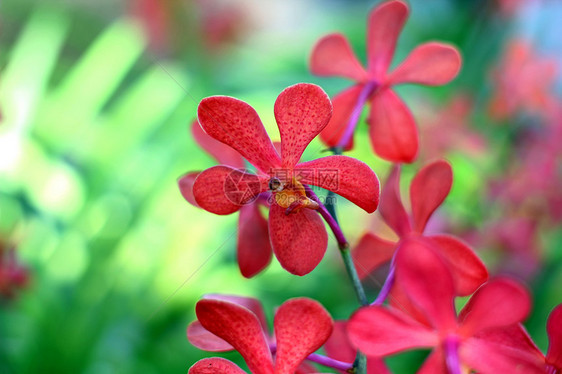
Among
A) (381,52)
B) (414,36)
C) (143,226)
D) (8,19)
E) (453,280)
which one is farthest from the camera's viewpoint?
(8,19)

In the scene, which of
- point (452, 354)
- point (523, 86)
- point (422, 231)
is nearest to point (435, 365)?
point (452, 354)

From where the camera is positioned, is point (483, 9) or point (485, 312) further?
point (483, 9)

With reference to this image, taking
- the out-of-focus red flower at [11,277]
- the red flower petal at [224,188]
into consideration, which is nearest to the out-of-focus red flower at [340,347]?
the red flower petal at [224,188]

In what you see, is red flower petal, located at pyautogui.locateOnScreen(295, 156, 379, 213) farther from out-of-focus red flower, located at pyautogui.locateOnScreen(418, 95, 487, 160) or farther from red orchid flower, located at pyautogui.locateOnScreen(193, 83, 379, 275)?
out-of-focus red flower, located at pyautogui.locateOnScreen(418, 95, 487, 160)

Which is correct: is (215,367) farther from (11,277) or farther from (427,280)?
(11,277)

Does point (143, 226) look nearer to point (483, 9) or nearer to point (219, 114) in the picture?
point (219, 114)

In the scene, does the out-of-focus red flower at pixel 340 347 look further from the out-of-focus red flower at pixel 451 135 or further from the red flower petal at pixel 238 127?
the out-of-focus red flower at pixel 451 135

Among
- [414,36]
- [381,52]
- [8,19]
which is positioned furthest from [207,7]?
[381,52]

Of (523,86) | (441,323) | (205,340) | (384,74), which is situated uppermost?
(523,86)
